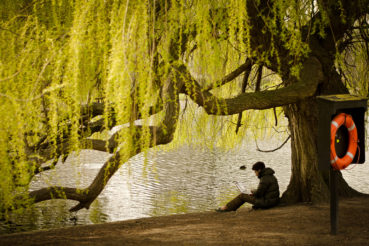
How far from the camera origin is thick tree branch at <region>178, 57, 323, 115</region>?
4.83 m

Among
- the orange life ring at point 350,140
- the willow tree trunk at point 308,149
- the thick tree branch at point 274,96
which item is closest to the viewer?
the orange life ring at point 350,140

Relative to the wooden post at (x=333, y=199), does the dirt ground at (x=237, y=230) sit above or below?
below

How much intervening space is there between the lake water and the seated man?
1.28 meters

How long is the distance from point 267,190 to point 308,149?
0.75 m

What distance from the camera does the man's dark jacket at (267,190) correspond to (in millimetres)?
5688

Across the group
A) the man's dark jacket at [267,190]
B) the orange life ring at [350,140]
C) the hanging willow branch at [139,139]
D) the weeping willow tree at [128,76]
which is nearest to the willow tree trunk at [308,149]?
the weeping willow tree at [128,76]

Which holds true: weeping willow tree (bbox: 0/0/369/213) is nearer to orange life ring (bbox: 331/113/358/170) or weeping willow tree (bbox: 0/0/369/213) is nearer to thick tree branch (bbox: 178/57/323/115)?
thick tree branch (bbox: 178/57/323/115)

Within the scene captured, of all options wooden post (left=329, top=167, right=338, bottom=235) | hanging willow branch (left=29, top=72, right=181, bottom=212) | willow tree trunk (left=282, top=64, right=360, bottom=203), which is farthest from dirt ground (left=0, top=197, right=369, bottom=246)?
hanging willow branch (left=29, top=72, right=181, bottom=212)

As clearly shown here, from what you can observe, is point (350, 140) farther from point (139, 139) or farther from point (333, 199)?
point (139, 139)

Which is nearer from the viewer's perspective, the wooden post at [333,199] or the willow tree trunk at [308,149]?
the wooden post at [333,199]

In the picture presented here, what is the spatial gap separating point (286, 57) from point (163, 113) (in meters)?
2.01

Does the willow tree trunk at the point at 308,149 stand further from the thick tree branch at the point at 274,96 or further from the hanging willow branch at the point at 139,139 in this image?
the hanging willow branch at the point at 139,139

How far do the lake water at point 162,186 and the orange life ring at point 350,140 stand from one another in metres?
2.12

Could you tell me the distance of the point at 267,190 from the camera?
586 cm
